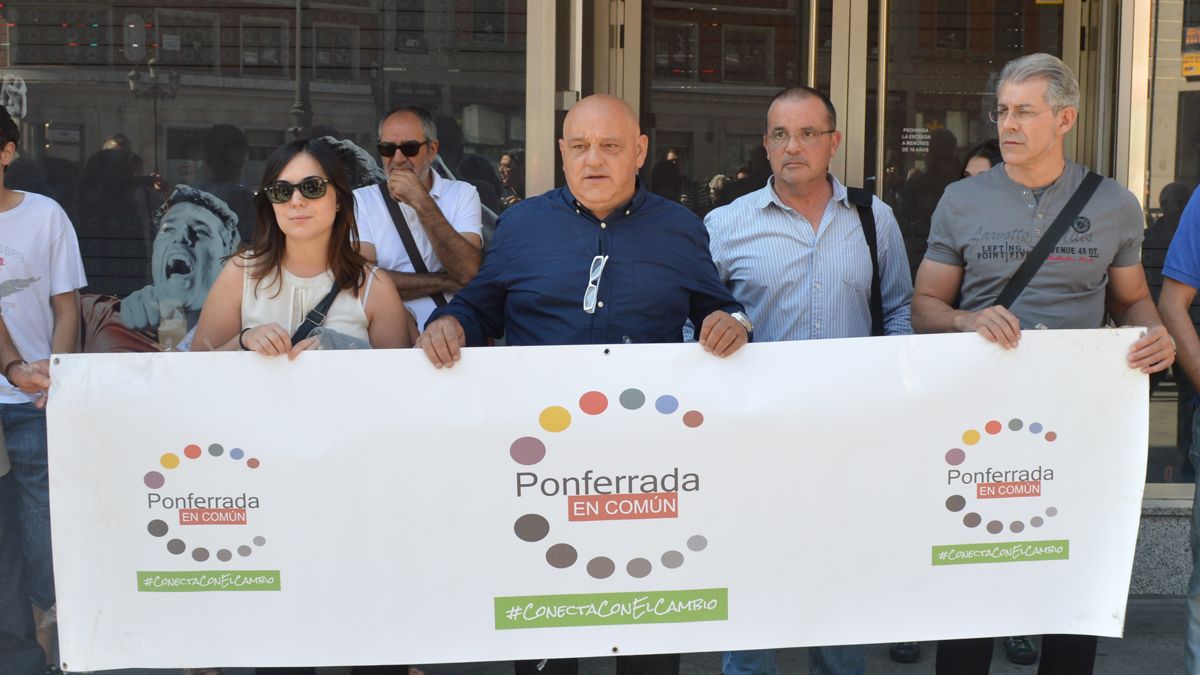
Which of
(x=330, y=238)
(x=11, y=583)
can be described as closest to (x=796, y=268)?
(x=330, y=238)

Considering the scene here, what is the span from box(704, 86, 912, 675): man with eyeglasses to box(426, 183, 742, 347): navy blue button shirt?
0.41 metres

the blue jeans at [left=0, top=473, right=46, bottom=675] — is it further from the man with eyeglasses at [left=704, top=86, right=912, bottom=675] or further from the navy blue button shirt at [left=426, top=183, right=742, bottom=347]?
the man with eyeglasses at [left=704, top=86, right=912, bottom=675]

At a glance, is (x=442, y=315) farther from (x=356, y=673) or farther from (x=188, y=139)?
(x=188, y=139)

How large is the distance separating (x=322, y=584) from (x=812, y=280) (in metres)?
1.71

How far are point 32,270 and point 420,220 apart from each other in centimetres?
130

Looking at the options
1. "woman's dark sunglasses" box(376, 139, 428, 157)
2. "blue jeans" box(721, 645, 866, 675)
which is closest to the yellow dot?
"blue jeans" box(721, 645, 866, 675)

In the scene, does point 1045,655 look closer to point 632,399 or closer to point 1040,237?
point 1040,237

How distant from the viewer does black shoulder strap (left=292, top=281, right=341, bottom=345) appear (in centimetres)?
319

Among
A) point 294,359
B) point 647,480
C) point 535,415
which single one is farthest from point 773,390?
point 294,359

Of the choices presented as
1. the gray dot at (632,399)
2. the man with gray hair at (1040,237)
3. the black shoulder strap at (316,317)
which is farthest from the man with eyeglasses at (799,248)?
the black shoulder strap at (316,317)

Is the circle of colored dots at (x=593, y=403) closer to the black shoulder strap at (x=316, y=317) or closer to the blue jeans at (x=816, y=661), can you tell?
the black shoulder strap at (x=316, y=317)

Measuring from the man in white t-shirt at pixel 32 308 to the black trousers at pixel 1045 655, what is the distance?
2.99 metres

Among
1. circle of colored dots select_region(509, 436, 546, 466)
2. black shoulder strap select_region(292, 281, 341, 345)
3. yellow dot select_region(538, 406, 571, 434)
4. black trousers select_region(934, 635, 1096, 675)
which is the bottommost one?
black trousers select_region(934, 635, 1096, 675)

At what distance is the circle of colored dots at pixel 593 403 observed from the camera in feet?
10.1
